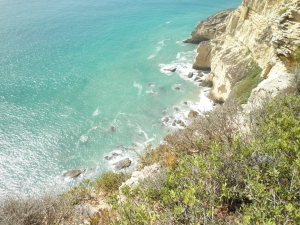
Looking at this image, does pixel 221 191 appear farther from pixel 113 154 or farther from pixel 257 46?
pixel 257 46

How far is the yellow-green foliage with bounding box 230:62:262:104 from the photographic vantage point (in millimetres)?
24978

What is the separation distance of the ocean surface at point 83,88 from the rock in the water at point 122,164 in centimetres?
89

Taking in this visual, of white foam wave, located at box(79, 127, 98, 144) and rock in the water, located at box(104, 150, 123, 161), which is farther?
white foam wave, located at box(79, 127, 98, 144)

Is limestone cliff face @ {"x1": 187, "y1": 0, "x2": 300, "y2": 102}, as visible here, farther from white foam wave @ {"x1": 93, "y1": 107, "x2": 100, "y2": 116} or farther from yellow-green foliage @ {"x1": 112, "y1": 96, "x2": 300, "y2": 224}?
white foam wave @ {"x1": 93, "y1": 107, "x2": 100, "y2": 116}

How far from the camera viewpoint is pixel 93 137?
29688 mm

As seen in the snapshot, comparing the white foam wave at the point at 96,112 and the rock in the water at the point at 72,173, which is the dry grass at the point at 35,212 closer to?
the rock in the water at the point at 72,173

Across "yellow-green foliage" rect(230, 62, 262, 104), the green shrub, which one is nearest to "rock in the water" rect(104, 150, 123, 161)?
the green shrub

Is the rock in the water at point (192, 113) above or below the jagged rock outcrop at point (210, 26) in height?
below

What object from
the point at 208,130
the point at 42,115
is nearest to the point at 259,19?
the point at 208,130

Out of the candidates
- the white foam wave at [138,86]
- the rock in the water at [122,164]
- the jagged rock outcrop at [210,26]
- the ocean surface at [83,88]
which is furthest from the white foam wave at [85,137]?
the jagged rock outcrop at [210,26]

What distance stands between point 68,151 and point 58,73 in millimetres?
20045

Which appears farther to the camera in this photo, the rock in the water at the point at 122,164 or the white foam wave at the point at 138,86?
the white foam wave at the point at 138,86

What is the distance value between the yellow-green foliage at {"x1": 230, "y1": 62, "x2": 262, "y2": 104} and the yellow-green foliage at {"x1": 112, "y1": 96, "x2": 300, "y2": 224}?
57.7ft

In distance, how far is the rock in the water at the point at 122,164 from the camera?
25812 mm
